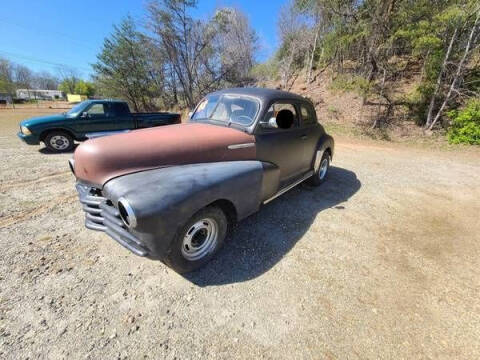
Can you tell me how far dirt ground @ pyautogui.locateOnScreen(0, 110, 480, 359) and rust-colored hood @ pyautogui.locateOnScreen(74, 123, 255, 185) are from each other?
1103mm

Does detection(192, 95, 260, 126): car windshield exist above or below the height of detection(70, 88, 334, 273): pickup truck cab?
above

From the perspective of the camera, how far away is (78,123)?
6965mm

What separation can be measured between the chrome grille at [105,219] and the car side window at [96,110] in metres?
5.81

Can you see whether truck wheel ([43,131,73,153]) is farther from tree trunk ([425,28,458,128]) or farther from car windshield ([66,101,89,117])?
tree trunk ([425,28,458,128])

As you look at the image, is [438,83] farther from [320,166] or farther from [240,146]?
[240,146]

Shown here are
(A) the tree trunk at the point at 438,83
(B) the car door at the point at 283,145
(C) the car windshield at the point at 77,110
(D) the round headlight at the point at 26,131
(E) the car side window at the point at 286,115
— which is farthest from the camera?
(A) the tree trunk at the point at 438,83

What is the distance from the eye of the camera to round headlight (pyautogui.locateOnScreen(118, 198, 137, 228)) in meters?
1.82

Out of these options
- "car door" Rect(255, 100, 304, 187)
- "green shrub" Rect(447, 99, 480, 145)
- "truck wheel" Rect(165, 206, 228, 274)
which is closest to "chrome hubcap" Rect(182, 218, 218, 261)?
"truck wheel" Rect(165, 206, 228, 274)

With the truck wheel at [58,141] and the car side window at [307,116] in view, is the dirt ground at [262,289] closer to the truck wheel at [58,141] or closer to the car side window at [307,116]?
the car side window at [307,116]

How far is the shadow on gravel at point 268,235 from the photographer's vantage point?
8.11 ft

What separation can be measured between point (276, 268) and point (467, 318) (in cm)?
180

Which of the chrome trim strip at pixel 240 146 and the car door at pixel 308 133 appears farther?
the car door at pixel 308 133

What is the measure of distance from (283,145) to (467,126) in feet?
35.3

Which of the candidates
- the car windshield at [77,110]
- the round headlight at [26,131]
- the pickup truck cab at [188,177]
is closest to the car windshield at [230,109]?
the pickup truck cab at [188,177]
